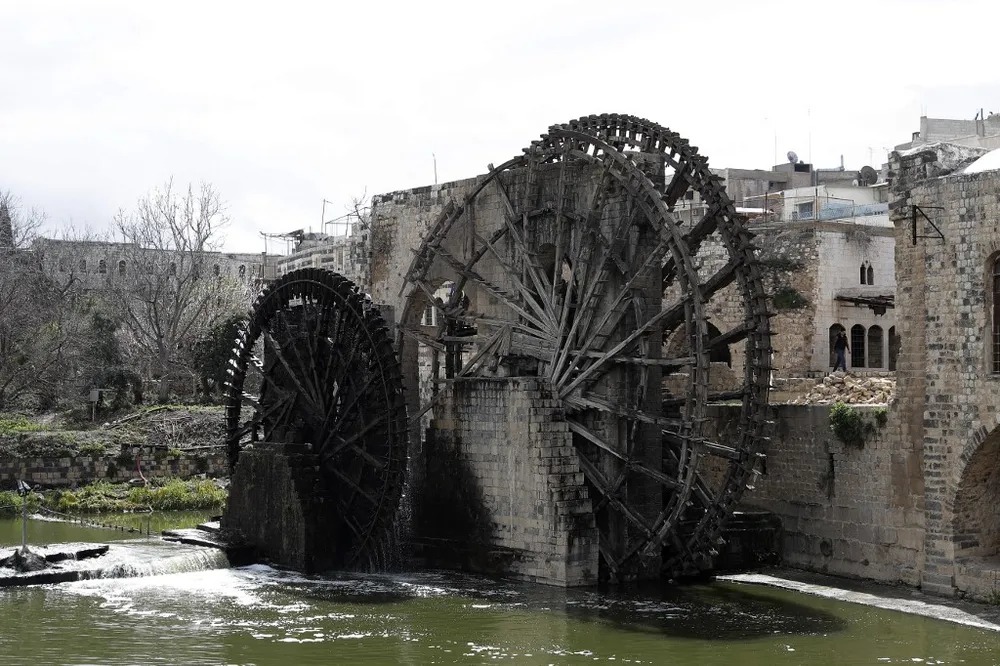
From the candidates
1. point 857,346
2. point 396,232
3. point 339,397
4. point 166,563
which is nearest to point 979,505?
point 339,397

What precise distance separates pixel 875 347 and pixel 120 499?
13592 mm

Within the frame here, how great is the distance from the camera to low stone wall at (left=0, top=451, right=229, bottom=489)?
24.7 meters

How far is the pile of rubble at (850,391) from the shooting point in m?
17.0

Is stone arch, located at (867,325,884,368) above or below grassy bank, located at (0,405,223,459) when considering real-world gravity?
above

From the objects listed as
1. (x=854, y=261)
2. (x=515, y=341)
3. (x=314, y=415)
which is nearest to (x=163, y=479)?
(x=314, y=415)

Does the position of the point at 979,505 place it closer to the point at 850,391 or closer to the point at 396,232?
the point at 850,391

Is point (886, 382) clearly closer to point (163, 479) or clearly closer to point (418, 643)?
point (418, 643)

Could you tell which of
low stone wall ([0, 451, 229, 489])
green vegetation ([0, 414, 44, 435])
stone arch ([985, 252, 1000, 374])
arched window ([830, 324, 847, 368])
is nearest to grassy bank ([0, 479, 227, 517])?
low stone wall ([0, 451, 229, 489])

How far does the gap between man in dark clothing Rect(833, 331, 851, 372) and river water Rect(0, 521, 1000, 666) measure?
7.69 m

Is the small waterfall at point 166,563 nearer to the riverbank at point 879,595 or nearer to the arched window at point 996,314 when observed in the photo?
the riverbank at point 879,595

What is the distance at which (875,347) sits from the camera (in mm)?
23188

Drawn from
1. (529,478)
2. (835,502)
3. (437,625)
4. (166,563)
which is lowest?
(437,625)

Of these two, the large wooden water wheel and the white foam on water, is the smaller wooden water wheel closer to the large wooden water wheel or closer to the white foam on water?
the large wooden water wheel

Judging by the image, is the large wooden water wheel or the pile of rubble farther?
the pile of rubble
